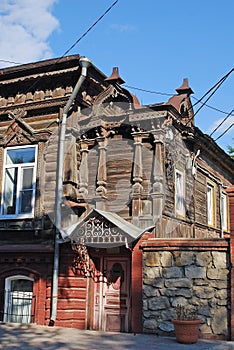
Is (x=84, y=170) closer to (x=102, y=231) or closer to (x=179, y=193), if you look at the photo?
(x=102, y=231)

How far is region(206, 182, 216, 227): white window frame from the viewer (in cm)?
1652

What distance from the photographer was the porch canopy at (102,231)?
35.4ft

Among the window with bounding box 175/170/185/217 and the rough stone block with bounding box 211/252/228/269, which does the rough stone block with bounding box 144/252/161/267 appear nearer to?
the rough stone block with bounding box 211/252/228/269

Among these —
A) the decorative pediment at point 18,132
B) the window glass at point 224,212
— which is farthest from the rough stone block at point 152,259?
the window glass at point 224,212

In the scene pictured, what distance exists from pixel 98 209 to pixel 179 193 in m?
2.62

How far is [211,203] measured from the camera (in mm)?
16906

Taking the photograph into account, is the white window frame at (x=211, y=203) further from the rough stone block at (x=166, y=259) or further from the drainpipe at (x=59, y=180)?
the rough stone block at (x=166, y=259)

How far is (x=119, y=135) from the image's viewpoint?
12.8 m

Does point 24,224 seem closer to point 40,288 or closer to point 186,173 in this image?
point 40,288

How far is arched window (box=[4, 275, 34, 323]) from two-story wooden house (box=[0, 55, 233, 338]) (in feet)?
0.09

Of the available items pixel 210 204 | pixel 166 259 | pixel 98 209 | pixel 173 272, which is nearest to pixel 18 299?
pixel 98 209

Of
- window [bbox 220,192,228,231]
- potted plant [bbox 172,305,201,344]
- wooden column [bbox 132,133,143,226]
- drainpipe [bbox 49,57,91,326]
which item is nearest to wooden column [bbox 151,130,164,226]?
wooden column [bbox 132,133,143,226]

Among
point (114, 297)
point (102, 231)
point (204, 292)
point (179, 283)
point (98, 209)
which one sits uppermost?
point (98, 209)

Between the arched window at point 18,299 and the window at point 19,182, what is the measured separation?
1719 millimetres
